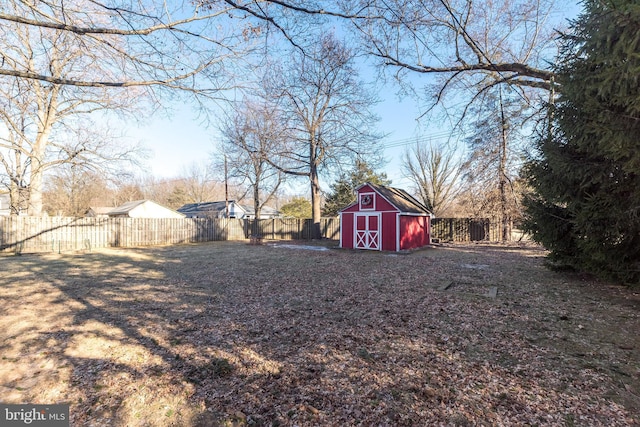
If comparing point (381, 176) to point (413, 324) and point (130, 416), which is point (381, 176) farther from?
point (130, 416)

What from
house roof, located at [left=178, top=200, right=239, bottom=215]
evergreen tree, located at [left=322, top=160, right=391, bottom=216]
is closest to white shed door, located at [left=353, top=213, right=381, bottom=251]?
evergreen tree, located at [left=322, top=160, right=391, bottom=216]

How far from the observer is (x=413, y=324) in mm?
4340

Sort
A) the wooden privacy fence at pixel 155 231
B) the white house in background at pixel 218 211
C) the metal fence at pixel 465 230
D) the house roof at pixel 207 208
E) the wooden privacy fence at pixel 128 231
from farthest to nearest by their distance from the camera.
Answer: the house roof at pixel 207 208 → the white house in background at pixel 218 211 → the metal fence at pixel 465 230 → the wooden privacy fence at pixel 155 231 → the wooden privacy fence at pixel 128 231

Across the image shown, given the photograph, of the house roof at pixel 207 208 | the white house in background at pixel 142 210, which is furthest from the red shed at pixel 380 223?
the white house in background at pixel 142 210

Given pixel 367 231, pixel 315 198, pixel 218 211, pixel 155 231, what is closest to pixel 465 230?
pixel 367 231

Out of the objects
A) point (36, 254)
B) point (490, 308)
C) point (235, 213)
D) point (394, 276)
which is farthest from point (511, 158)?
point (235, 213)

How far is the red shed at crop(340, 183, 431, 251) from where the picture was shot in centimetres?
1423

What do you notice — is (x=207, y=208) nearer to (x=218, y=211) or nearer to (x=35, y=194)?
(x=218, y=211)

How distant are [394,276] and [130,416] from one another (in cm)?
650

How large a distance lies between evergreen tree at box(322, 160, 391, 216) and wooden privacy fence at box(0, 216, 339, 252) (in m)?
3.25

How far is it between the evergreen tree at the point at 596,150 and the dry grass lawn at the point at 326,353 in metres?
1.01

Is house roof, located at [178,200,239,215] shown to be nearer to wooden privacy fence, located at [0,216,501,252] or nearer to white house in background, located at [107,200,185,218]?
white house in background, located at [107,200,185,218]

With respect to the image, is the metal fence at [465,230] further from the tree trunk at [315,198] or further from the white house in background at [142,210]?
the white house in background at [142,210]

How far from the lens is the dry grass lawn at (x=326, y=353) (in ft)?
8.04
